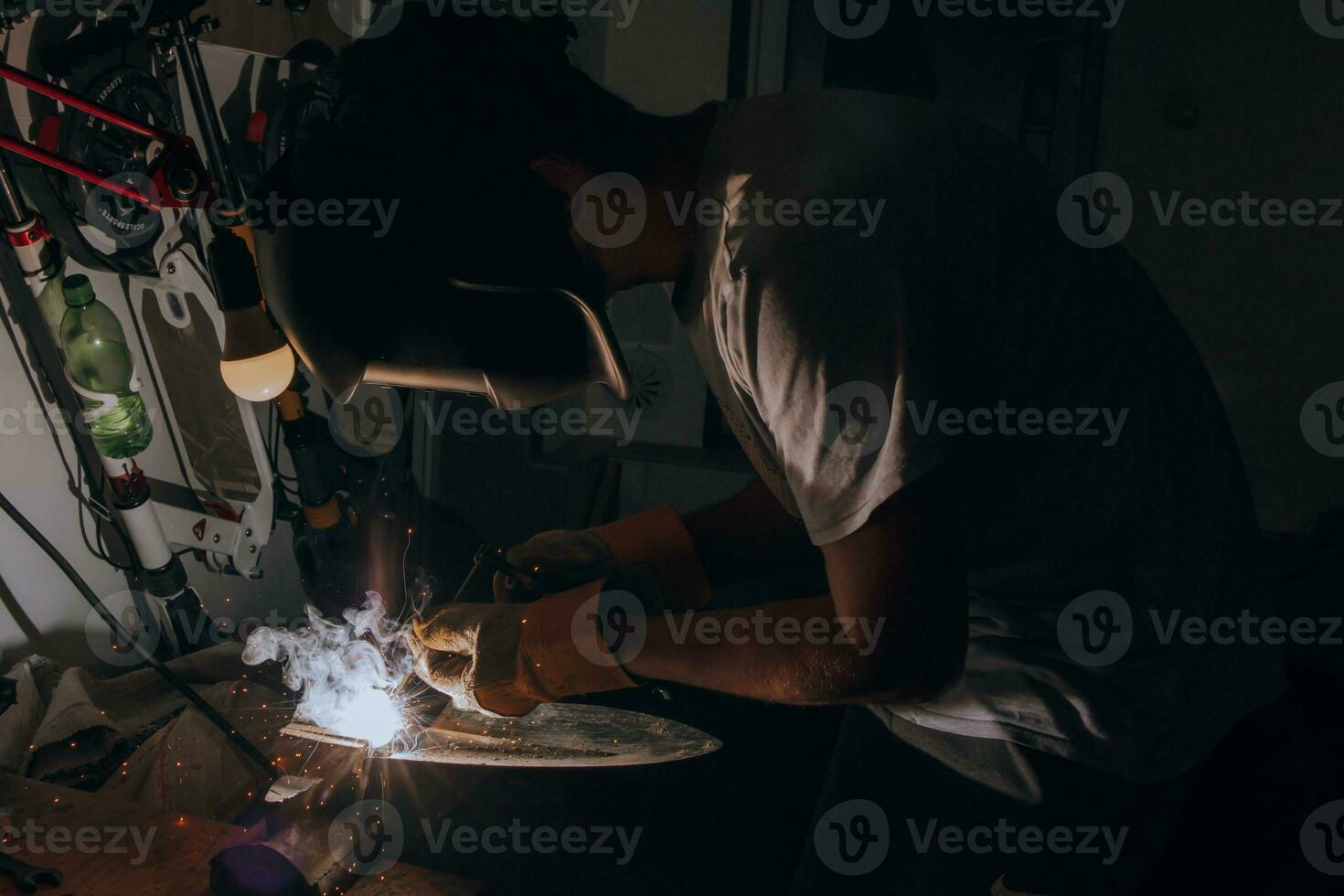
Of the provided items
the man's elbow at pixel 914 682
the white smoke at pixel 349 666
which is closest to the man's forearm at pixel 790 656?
the man's elbow at pixel 914 682

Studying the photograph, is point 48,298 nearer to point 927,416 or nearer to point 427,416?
point 427,416

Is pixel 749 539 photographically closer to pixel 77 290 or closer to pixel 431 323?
pixel 431 323

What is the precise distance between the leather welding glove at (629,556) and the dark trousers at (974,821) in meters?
0.45

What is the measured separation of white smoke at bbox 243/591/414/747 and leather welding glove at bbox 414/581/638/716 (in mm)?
138

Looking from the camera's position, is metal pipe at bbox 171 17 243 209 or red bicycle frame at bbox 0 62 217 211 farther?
metal pipe at bbox 171 17 243 209

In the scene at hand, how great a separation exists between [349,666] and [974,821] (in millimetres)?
1211

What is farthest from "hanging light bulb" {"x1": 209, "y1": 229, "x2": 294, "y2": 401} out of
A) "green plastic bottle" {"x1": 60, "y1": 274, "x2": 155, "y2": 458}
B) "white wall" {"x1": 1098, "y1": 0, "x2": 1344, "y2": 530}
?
"white wall" {"x1": 1098, "y1": 0, "x2": 1344, "y2": 530}

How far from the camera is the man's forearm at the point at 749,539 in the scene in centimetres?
176

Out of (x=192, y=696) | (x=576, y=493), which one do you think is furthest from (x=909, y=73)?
(x=192, y=696)

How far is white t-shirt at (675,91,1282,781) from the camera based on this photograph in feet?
3.08

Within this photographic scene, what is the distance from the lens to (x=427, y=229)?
3.13 feet

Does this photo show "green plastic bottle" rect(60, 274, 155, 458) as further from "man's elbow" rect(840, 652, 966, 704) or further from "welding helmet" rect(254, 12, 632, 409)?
"man's elbow" rect(840, 652, 966, 704)

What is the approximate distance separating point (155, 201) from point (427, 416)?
1575mm

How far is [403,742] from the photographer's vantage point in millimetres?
1488
